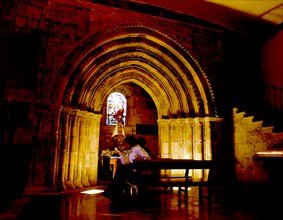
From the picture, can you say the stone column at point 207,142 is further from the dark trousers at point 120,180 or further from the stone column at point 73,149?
the stone column at point 73,149

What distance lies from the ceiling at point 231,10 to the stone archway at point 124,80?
1.00 meters

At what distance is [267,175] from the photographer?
556cm

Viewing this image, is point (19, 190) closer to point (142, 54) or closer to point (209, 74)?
point (142, 54)

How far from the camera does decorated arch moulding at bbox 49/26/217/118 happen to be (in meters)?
5.81

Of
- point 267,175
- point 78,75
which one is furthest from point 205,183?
point 78,75

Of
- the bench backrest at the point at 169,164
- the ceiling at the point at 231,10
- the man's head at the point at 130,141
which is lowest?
the bench backrest at the point at 169,164

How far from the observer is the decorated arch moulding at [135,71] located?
5.81 metres

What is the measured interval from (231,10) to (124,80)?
14.2ft

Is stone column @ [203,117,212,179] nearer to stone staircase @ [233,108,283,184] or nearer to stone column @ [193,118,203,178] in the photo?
stone column @ [193,118,203,178]

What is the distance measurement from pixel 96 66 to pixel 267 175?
5.40m

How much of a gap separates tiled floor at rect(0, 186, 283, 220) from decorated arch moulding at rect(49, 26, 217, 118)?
7.98 feet

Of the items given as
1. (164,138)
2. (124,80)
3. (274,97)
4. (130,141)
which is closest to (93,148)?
(130,141)

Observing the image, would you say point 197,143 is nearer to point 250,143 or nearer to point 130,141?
point 250,143

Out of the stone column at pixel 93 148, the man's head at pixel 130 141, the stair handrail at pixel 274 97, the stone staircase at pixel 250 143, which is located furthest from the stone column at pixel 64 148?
the stair handrail at pixel 274 97
